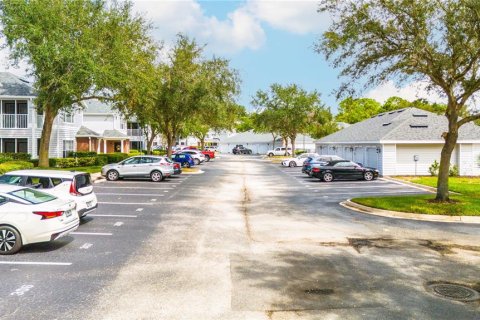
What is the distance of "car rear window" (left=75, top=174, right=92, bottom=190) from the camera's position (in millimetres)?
13193

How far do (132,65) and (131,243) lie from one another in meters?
19.9

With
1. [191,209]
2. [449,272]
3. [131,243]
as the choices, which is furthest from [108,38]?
[449,272]

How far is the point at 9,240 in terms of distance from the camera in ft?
32.6

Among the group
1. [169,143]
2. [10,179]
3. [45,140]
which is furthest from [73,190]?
[169,143]

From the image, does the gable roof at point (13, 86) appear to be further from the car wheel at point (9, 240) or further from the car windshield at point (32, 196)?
the car wheel at point (9, 240)

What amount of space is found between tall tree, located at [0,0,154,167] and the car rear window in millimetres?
12525

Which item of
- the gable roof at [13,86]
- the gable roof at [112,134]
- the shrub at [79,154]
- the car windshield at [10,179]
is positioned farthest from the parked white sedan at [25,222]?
the gable roof at [112,134]

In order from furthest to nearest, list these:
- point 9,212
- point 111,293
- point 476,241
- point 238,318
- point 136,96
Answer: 1. point 136,96
2. point 476,241
3. point 9,212
4. point 111,293
5. point 238,318

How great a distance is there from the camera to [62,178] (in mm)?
12930

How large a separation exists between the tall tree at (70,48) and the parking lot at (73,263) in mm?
11854

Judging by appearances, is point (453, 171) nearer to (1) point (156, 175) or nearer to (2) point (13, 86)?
(1) point (156, 175)

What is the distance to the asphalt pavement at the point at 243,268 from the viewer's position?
22.9ft

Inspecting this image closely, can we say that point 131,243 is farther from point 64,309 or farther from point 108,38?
point 108,38

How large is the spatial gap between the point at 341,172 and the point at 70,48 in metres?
19.2
